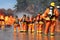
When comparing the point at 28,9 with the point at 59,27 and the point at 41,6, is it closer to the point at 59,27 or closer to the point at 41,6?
the point at 41,6

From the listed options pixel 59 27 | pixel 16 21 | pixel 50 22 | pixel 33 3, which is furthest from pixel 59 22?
pixel 33 3

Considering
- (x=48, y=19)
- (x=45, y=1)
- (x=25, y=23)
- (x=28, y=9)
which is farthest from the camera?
(x=28, y=9)

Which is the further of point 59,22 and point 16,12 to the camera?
point 16,12

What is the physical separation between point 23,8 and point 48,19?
28.7 m

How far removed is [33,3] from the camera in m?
40.8

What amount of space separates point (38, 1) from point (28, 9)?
6.98 meters

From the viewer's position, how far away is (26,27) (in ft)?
71.9

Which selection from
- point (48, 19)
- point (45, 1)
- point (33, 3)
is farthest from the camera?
point (33, 3)

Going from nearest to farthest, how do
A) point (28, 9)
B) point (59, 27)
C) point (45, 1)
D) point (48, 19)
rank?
1. point (48, 19)
2. point (59, 27)
3. point (45, 1)
4. point (28, 9)

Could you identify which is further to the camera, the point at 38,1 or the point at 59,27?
the point at 38,1

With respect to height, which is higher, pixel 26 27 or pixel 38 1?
pixel 38 1

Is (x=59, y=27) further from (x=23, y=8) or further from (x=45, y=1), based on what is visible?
(x=23, y=8)

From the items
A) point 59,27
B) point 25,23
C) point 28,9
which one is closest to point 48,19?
point 25,23

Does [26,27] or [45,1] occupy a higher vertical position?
[45,1]
